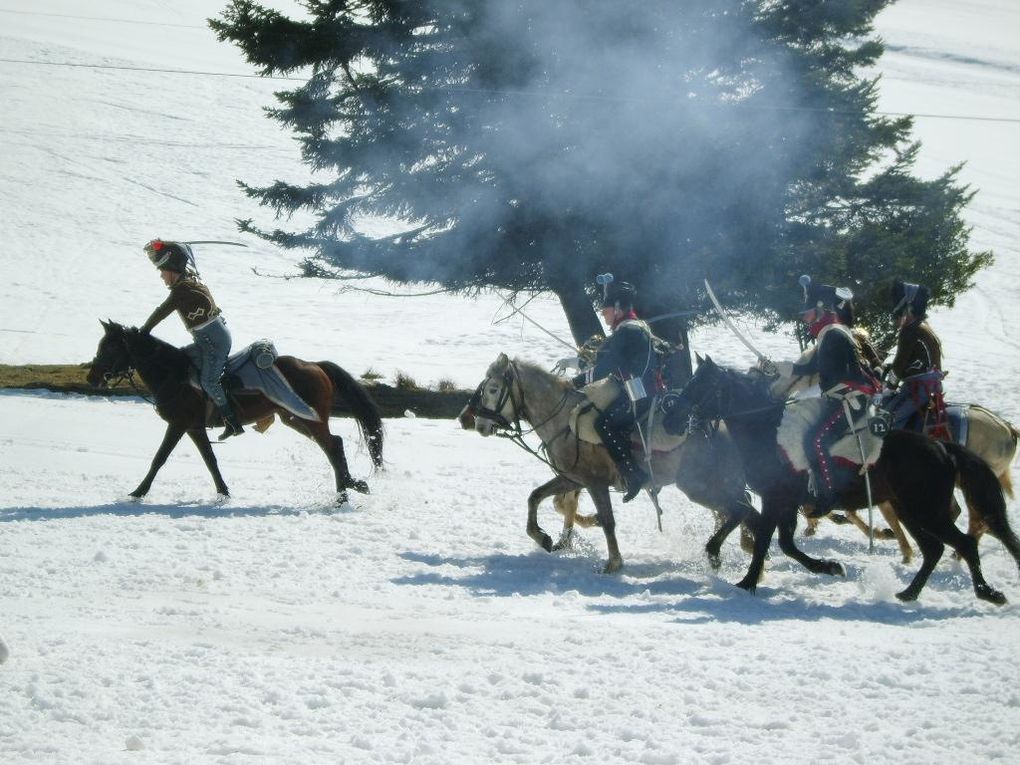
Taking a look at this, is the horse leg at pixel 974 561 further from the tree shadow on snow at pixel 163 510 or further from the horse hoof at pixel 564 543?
the tree shadow on snow at pixel 163 510

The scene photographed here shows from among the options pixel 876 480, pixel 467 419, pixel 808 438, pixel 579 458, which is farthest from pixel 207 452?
pixel 876 480

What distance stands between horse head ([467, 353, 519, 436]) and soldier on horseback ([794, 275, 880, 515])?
241cm

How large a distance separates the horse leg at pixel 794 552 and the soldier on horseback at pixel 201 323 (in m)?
5.45

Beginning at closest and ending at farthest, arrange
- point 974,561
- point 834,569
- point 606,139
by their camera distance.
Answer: point 974,561
point 834,569
point 606,139

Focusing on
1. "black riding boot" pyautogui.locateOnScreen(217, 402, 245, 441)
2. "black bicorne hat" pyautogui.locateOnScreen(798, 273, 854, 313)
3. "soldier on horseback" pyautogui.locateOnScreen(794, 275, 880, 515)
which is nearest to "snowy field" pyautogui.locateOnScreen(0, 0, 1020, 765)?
"black riding boot" pyautogui.locateOnScreen(217, 402, 245, 441)

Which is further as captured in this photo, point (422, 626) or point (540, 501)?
point (540, 501)

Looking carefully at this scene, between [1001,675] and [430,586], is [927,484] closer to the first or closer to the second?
[1001,675]

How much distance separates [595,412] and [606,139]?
31.3ft

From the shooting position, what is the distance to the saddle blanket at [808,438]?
9.59 m

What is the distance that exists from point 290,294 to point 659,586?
3348 cm

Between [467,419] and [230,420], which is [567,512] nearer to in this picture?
[467,419]

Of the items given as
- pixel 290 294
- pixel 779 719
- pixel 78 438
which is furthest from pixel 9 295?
pixel 779 719

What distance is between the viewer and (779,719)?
6.29 meters

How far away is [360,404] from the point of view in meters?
13.0
